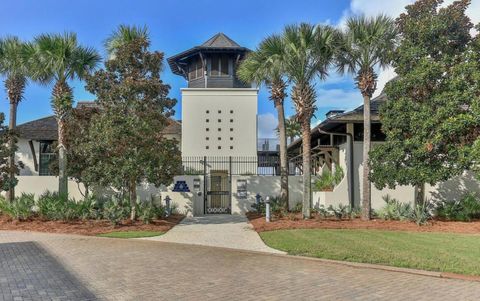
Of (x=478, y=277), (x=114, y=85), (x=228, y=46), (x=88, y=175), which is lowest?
(x=478, y=277)

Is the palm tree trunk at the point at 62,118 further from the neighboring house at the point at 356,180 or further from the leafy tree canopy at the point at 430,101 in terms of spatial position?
the leafy tree canopy at the point at 430,101

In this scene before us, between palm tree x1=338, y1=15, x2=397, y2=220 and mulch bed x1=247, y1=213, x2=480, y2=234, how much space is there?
1.20 m

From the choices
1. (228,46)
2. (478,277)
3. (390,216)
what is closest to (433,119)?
(390,216)

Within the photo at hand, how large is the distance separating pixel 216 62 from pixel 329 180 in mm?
12698

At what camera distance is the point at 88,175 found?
14.7m

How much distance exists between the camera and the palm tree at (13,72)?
17.6 metres

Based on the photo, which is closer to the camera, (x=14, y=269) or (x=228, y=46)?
(x=14, y=269)

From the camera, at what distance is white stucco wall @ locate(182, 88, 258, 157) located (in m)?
26.8

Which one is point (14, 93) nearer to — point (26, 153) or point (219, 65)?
point (26, 153)

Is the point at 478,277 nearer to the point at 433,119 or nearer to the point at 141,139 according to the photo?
the point at 433,119

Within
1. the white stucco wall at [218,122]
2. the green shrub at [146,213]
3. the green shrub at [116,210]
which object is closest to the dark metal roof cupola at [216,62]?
the white stucco wall at [218,122]

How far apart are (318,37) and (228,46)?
1318 centimetres

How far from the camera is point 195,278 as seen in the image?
7582mm

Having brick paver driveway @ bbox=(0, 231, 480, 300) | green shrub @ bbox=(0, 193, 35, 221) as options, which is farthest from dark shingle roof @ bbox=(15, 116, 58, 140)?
brick paver driveway @ bbox=(0, 231, 480, 300)
